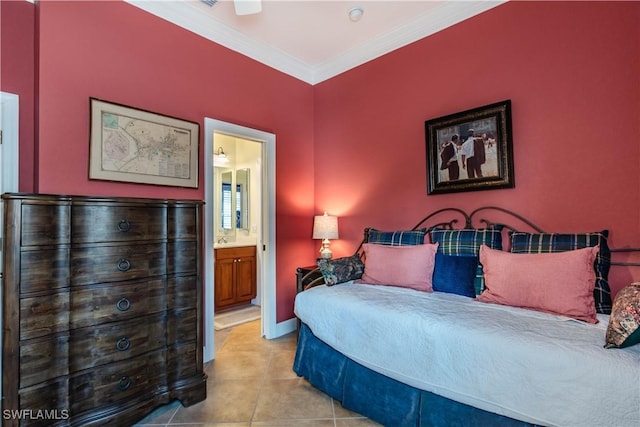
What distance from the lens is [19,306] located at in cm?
151

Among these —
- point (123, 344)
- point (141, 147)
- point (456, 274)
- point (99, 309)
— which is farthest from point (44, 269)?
point (456, 274)

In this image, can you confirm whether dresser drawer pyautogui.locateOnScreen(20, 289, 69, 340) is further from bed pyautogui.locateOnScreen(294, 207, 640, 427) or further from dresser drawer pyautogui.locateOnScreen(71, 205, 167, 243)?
bed pyautogui.locateOnScreen(294, 207, 640, 427)

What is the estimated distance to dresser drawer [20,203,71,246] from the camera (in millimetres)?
1541

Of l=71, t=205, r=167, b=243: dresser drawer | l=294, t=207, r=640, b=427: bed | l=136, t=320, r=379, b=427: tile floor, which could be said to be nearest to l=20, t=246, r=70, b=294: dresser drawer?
l=71, t=205, r=167, b=243: dresser drawer

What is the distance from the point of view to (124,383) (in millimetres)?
1823

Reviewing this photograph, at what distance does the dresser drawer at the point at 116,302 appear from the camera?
1686 mm

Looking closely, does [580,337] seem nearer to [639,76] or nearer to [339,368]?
[339,368]

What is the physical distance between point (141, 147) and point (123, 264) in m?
1.01

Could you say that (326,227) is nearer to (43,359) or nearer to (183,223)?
(183,223)

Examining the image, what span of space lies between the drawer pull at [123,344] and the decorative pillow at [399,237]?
1964 mm

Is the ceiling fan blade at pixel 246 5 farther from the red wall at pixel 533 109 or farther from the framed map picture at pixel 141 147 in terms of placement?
the red wall at pixel 533 109

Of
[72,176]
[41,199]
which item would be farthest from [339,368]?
[72,176]

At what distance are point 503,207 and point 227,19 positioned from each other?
280 centimetres

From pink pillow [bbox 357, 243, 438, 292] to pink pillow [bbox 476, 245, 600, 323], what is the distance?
47 centimetres
